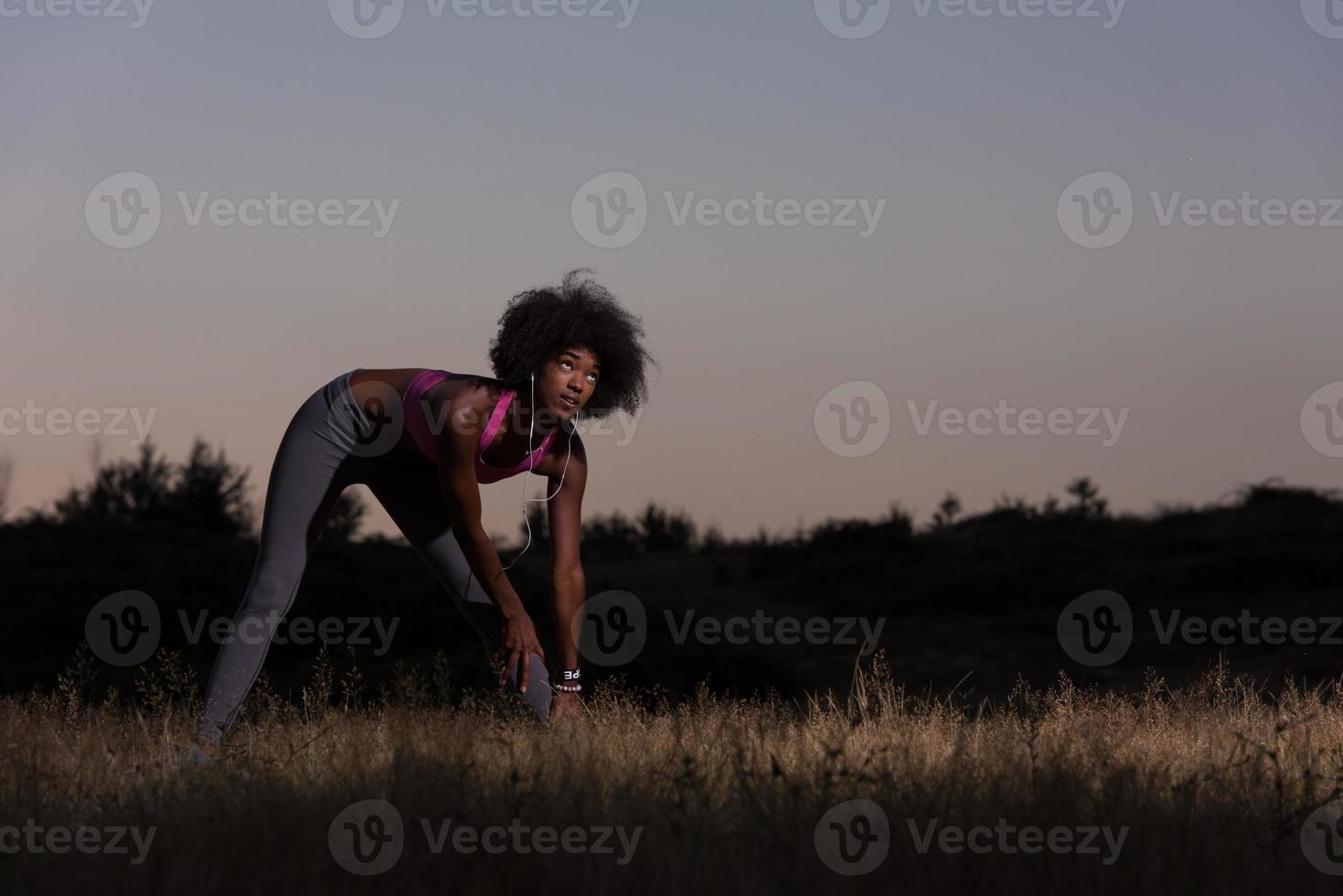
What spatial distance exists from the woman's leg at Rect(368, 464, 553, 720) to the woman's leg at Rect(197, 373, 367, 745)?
0.20m

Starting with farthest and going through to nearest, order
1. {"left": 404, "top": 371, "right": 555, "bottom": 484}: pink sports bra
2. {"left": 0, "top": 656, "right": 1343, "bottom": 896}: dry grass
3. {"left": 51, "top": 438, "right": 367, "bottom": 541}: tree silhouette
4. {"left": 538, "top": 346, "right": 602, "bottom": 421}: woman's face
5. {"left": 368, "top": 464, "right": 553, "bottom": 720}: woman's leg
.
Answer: {"left": 51, "top": 438, "right": 367, "bottom": 541}: tree silhouette → {"left": 368, "top": 464, "right": 553, "bottom": 720}: woman's leg → {"left": 538, "top": 346, "right": 602, "bottom": 421}: woman's face → {"left": 404, "top": 371, "right": 555, "bottom": 484}: pink sports bra → {"left": 0, "top": 656, "right": 1343, "bottom": 896}: dry grass

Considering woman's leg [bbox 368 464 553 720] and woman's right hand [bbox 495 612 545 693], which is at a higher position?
woman's leg [bbox 368 464 553 720]

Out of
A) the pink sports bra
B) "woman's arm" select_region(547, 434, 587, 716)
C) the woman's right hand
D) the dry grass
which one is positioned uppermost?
the pink sports bra

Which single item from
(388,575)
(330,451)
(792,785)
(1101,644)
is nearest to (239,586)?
(388,575)

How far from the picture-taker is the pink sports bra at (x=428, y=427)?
272 inches

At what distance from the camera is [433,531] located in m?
7.44

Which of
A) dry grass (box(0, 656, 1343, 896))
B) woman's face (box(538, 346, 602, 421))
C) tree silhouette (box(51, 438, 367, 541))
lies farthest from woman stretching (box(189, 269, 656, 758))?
tree silhouette (box(51, 438, 367, 541))

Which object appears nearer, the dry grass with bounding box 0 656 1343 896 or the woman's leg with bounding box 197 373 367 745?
the dry grass with bounding box 0 656 1343 896

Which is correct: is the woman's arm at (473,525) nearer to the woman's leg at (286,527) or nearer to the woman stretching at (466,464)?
the woman stretching at (466,464)

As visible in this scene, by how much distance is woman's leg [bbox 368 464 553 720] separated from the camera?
730 cm

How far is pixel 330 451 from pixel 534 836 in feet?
9.19

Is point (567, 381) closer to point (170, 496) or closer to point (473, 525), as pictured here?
point (473, 525)

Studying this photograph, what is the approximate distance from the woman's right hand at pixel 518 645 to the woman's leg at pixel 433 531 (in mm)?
469

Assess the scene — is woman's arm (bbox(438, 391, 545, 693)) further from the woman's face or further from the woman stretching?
the woman's face
